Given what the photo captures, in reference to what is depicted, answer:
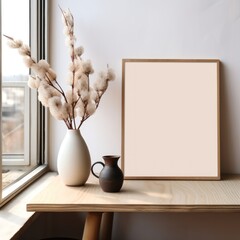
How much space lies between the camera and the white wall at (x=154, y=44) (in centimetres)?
189

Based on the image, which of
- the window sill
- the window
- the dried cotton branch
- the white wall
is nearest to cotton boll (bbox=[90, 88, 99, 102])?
the dried cotton branch

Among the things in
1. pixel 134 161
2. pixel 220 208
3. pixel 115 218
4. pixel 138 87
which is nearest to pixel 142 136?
pixel 134 161

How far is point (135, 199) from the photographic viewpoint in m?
1.42

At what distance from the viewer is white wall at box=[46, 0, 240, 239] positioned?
1.89m

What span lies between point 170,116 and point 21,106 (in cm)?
77

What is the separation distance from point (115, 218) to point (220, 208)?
746 millimetres

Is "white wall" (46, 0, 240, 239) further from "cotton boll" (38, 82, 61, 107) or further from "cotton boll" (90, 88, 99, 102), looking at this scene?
"cotton boll" (38, 82, 61, 107)

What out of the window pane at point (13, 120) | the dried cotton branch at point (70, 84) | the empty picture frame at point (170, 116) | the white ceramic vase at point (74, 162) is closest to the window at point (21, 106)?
the window pane at point (13, 120)

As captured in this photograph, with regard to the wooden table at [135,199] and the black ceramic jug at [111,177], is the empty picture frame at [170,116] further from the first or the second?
the black ceramic jug at [111,177]

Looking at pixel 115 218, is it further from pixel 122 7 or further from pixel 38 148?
pixel 122 7

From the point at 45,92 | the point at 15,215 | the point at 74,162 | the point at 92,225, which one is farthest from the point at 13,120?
the point at 92,225

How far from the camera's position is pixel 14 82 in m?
1.77

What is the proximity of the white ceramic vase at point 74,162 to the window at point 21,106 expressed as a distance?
0.23 meters

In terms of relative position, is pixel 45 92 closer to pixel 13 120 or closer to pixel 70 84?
pixel 70 84
